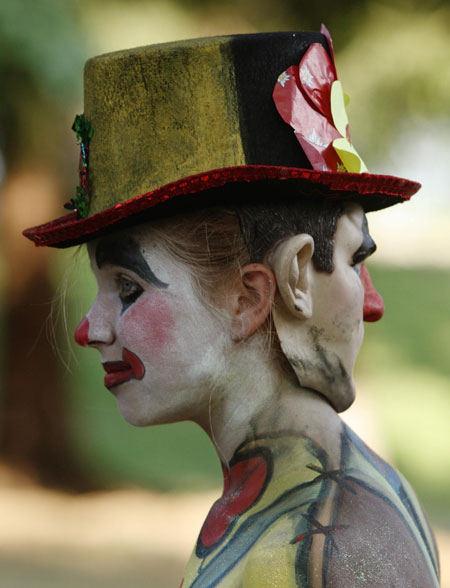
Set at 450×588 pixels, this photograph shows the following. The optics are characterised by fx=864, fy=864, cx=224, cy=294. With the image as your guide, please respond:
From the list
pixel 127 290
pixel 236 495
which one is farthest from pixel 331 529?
pixel 127 290

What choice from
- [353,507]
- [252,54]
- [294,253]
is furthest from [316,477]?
[252,54]

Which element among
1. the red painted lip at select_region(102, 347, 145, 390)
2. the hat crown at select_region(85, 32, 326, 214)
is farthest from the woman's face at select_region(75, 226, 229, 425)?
the hat crown at select_region(85, 32, 326, 214)

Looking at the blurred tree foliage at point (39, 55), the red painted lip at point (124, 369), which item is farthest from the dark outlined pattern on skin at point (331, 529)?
the blurred tree foliage at point (39, 55)

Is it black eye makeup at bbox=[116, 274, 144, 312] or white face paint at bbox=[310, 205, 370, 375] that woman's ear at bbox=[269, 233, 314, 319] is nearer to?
white face paint at bbox=[310, 205, 370, 375]

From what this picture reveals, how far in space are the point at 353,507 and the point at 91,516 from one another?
574 cm

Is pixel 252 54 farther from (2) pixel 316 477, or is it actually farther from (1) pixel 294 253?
(2) pixel 316 477

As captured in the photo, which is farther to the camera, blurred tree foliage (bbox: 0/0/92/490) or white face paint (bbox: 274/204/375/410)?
blurred tree foliage (bbox: 0/0/92/490)

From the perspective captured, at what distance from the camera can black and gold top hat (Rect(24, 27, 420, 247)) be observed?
5.88 ft

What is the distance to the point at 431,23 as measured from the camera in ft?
24.6

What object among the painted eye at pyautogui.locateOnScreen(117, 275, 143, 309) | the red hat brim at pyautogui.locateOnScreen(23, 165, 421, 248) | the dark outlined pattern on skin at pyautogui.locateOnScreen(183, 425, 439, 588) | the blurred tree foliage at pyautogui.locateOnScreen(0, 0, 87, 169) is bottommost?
the dark outlined pattern on skin at pyautogui.locateOnScreen(183, 425, 439, 588)

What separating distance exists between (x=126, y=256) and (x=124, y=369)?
246mm

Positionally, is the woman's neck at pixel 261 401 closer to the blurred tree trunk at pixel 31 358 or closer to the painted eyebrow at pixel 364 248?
the painted eyebrow at pixel 364 248

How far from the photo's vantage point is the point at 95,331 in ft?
6.22

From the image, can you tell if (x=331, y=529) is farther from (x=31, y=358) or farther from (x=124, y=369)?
(x=31, y=358)
